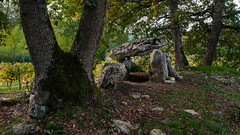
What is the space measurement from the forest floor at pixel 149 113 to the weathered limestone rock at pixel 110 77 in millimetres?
317

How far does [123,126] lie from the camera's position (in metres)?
4.14

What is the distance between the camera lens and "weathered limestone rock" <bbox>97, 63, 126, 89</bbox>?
669 centimetres

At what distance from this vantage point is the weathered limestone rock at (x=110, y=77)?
6.69 m

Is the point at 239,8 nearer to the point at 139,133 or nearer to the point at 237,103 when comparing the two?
the point at 237,103

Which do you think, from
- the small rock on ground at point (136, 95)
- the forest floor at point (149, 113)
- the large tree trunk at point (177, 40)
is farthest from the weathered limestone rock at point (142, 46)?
the small rock on ground at point (136, 95)

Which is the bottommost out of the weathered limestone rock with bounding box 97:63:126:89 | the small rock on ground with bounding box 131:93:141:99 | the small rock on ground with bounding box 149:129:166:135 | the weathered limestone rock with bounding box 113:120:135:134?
the small rock on ground with bounding box 149:129:166:135

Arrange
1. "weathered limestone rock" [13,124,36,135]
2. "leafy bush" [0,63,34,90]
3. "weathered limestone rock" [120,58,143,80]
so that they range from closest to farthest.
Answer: "weathered limestone rock" [13,124,36,135] → "leafy bush" [0,63,34,90] → "weathered limestone rock" [120,58,143,80]

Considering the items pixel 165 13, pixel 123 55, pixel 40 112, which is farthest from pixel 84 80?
pixel 165 13

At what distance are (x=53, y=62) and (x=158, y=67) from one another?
20.2 feet

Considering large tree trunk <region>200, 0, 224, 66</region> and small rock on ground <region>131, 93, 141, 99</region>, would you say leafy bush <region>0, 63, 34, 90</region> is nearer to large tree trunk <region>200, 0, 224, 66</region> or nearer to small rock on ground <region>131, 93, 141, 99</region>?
small rock on ground <region>131, 93, 141, 99</region>

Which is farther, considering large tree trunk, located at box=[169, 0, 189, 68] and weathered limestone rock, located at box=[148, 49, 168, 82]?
large tree trunk, located at box=[169, 0, 189, 68]

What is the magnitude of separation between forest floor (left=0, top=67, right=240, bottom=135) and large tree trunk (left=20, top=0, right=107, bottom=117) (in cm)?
35

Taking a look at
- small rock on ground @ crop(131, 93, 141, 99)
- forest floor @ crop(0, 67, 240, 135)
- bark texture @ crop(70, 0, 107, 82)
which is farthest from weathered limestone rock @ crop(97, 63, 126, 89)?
bark texture @ crop(70, 0, 107, 82)

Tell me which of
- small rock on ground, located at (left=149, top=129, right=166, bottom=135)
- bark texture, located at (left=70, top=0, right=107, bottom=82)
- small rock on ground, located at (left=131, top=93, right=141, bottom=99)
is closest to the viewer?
small rock on ground, located at (left=149, top=129, right=166, bottom=135)
